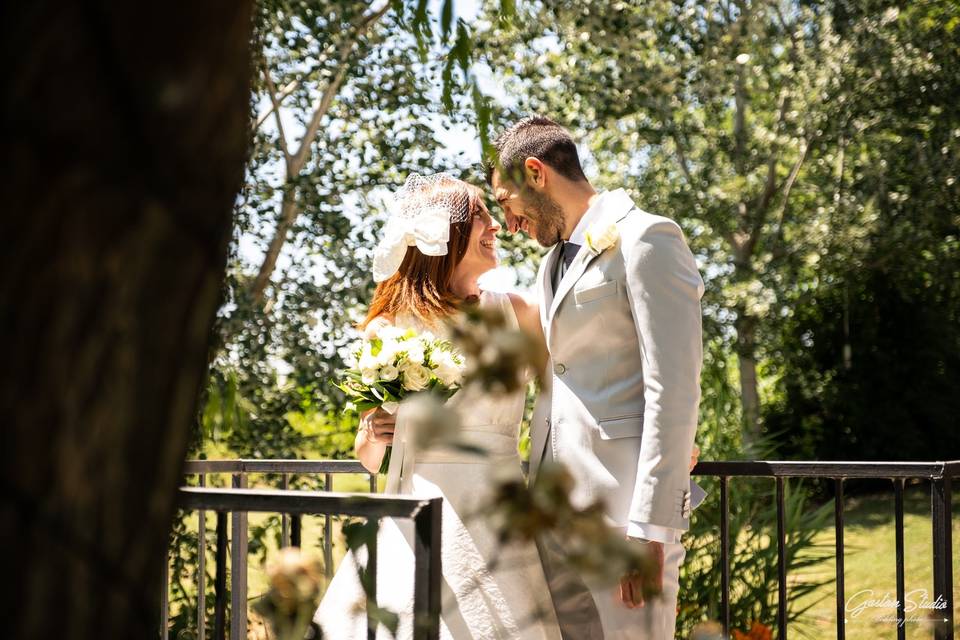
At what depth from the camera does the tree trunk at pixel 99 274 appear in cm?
45

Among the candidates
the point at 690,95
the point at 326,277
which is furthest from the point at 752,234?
the point at 326,277

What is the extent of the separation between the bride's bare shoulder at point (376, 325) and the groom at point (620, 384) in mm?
460

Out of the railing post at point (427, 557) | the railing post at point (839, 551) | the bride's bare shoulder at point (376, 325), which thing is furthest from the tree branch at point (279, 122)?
the railing post at point (427, 557)

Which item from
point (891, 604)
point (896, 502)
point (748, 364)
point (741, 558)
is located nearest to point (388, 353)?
point (896, 502)

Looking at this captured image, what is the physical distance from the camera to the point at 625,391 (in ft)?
7.28

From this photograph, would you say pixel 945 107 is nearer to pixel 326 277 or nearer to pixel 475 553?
pixel 326 277

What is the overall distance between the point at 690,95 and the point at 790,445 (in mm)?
4362

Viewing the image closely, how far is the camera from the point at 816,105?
7.89 meters

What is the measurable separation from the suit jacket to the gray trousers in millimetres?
121

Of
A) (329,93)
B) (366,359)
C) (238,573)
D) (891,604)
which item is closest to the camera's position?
(366,359)

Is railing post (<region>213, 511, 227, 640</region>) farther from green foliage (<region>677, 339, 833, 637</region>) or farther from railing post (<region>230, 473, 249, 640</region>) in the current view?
green foliage (<region>677, 339, 833, 637</region>)

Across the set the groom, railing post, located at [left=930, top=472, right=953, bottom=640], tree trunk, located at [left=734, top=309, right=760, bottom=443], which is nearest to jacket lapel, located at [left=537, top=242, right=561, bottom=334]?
the groom

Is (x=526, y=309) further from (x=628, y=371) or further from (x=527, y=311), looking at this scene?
(x=628, y=371)

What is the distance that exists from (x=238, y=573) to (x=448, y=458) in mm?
1034
